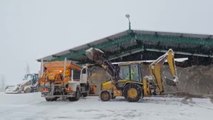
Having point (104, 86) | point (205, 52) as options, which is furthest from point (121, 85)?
point (205, 52)

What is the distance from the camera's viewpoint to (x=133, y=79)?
2098 cm

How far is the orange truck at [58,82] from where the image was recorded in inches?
848

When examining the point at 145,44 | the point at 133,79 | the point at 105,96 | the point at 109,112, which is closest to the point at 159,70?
the point at 133,79

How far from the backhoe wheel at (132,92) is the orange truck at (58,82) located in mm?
3601

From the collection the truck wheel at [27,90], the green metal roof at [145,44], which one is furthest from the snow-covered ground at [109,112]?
the truck wheel at [27,90]

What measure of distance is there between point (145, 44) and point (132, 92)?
10.4 meters

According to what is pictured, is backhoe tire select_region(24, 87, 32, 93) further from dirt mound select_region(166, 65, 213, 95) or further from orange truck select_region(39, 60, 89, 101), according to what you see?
dirt mound select_region(166, 65, 213, 95)

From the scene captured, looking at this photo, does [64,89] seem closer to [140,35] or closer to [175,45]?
[140,35]

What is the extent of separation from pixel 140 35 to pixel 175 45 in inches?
157

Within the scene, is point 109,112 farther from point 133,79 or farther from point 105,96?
point 105,96

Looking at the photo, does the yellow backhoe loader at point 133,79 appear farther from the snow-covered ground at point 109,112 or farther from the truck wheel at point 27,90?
the truck wheel at point 27,90

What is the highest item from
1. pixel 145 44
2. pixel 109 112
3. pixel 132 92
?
pixel 145 44

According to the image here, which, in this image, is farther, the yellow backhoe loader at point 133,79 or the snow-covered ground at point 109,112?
the yellow backhoe loader at point 133,79

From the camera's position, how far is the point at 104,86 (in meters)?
22.0
